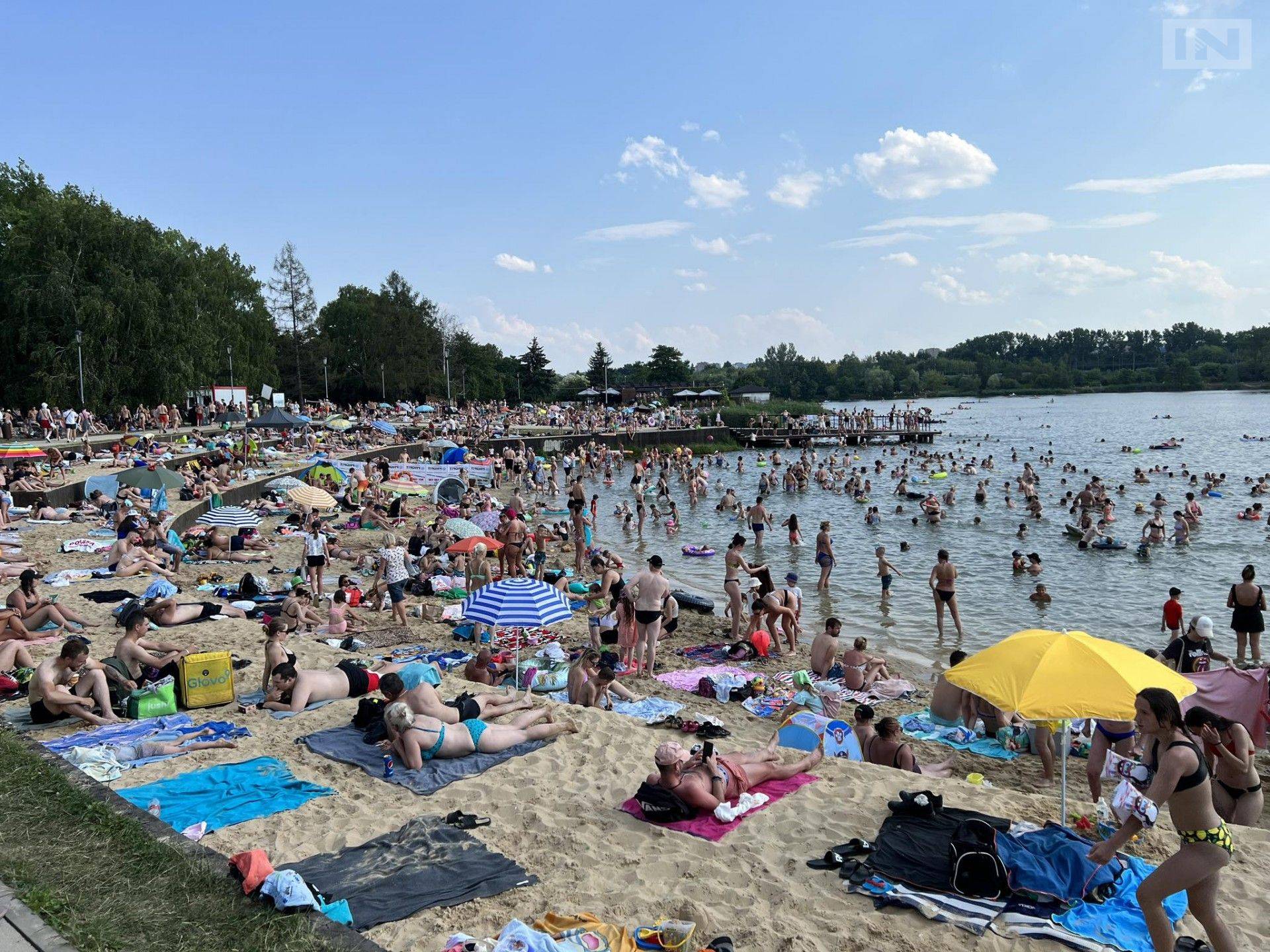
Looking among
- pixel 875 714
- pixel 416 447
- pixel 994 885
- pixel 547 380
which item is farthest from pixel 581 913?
pixel 547 380

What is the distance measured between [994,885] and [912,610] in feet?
36.3

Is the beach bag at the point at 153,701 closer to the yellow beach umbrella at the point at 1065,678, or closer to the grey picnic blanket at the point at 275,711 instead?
the grey picnic blanket at the point at 275,711

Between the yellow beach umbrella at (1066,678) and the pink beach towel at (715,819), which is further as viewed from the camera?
the pink beach towel at (715,819)

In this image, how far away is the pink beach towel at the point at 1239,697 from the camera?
7191 mm

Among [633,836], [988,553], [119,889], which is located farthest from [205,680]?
[988,553]

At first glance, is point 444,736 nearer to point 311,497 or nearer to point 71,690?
point 71,690

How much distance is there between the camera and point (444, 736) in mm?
6594

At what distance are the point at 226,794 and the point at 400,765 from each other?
3.94ft

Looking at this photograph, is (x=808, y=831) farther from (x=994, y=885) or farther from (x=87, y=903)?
(x=87, y=903)

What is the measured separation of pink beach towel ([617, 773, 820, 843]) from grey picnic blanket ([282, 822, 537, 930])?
41.1 inches

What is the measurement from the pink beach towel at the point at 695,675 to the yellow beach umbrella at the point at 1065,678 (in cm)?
511

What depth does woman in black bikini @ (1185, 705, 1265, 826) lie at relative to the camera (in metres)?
5.38

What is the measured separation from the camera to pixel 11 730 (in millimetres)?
6402

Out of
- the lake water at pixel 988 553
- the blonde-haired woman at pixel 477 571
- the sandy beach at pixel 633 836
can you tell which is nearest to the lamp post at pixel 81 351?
the lake water at pixel 988 553
